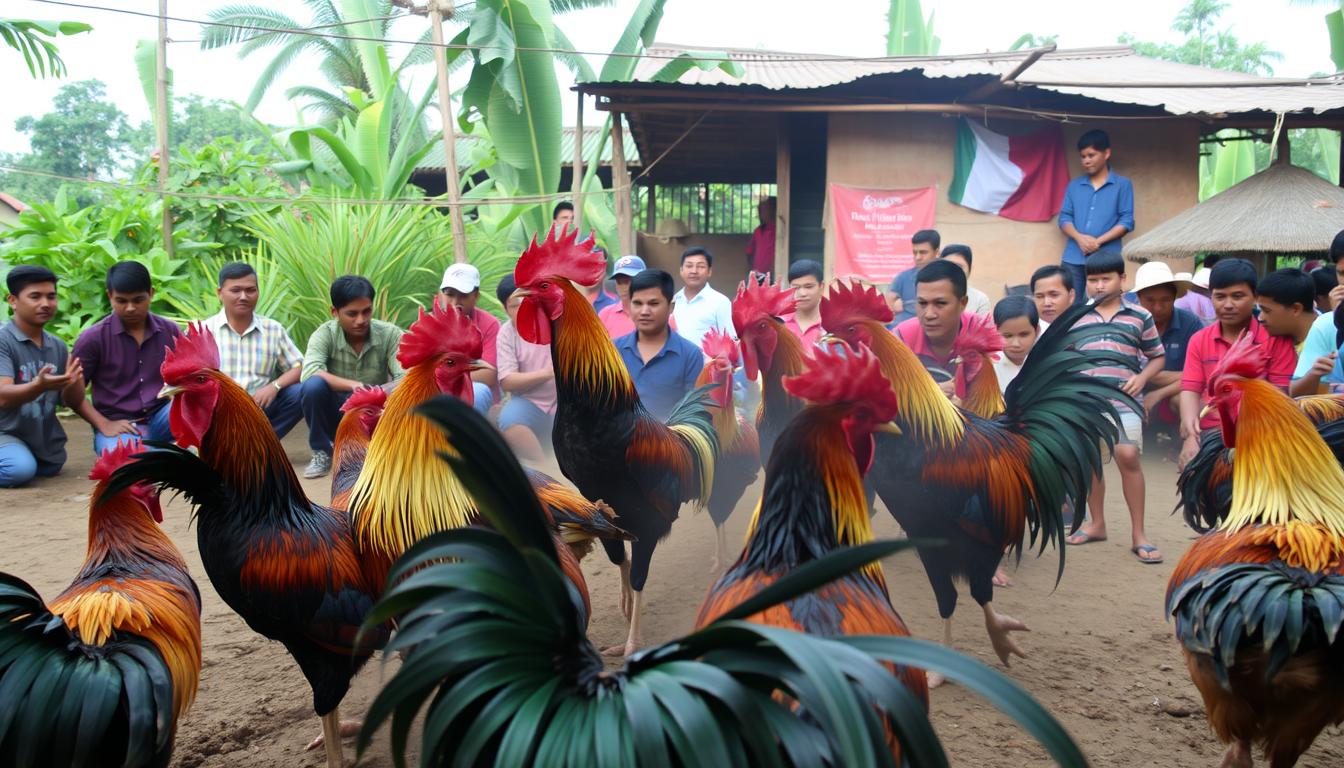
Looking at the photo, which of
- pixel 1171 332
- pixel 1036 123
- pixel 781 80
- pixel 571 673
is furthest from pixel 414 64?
pixel 571 673

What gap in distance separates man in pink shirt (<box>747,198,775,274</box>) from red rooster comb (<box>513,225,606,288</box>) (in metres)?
8.00

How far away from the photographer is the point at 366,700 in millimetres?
3338

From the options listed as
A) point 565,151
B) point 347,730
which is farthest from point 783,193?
point 565,151

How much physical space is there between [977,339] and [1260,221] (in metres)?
5.42

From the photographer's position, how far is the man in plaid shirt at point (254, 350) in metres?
6.05

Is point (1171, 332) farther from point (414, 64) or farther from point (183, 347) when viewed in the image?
point (414, 64)

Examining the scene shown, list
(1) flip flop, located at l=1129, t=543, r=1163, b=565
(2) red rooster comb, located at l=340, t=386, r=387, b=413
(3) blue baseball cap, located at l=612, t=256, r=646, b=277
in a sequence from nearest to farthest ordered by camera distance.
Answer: (2) red rooster comb, located at l=340, t=386, r=387, b=413 → (1) flip flop, located at l=1129, t=543, r=1163, b=565 → (3) blue baseball cap, located at l=612, t=256, r=646, b=277

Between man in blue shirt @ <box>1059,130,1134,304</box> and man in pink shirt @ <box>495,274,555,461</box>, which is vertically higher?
man in blue shirt @ <box>1059,130,1134,304</box>

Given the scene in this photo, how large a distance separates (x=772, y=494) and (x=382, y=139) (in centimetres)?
1001

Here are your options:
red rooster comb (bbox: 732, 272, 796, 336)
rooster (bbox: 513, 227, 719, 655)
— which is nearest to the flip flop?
red rooster comb (bbox: 732, 272, 796, 336)

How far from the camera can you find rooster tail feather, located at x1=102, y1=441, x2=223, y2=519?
2.44m

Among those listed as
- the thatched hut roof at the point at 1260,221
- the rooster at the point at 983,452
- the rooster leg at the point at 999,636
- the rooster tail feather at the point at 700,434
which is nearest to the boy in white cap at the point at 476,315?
the rooster tail feather at the point at 700,434

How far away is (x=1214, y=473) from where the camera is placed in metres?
3.36

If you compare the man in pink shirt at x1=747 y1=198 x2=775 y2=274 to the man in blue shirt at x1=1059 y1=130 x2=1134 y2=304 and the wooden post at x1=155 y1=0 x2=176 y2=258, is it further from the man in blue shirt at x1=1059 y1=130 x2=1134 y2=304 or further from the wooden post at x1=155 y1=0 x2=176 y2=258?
the wooden post at x1=155 y1=0 x2=176 y2=258
